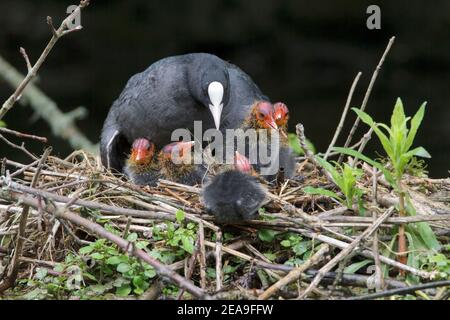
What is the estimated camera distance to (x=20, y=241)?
144 inches

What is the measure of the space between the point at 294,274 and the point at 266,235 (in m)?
0.39

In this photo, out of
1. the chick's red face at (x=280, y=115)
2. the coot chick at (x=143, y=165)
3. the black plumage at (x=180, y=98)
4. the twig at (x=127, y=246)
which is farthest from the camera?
the black plumage at (x=180, y=98)

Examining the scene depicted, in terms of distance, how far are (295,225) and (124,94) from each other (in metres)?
1.94

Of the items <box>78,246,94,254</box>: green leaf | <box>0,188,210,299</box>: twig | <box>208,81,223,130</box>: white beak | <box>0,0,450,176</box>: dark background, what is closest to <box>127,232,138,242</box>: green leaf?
<box>78,246,94,254</box>: green leaf

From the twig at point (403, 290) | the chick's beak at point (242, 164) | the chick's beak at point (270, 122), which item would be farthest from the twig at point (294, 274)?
the chick's beak at point (270, 122)

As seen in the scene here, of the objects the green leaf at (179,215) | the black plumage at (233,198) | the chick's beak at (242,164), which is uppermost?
the chick's beak at (242,164)

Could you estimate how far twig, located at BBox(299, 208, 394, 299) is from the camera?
3442 millimetres

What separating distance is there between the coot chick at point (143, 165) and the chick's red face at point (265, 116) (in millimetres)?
536

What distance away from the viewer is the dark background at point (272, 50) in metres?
6.95

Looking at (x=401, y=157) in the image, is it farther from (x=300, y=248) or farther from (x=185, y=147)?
(x=185, y=147)

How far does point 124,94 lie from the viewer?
5500mm

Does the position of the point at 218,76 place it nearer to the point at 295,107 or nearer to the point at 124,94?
the point at 124,94

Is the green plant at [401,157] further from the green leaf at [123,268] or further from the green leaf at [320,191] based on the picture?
the green leaf at [123,268]
